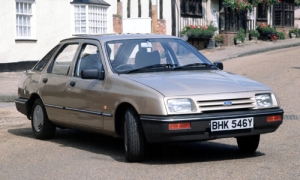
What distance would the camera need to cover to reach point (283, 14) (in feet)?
171

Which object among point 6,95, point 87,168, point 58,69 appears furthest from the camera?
point 6,95

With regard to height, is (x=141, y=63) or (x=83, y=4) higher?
(x=83, y=4)

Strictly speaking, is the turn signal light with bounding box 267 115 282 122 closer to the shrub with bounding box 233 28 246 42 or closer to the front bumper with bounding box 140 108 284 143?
the front bumper with bounding box 140 108 284 143

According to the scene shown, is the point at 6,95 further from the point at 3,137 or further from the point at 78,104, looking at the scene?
the point at 78,104

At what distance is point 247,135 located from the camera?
26.7ft

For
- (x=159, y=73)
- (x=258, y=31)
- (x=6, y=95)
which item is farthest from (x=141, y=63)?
(x=258, y=31)

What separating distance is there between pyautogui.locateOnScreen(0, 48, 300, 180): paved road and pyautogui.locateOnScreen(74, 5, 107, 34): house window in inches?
665

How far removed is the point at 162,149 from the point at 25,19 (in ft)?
57.5

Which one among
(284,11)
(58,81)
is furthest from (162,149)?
(284,11)

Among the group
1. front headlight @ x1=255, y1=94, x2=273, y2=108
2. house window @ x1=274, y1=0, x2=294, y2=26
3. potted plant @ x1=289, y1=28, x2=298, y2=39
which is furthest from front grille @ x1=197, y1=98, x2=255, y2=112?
house window @ x1=274, y1=0, x2=294, y2=26

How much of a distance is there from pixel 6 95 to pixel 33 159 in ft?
28.9

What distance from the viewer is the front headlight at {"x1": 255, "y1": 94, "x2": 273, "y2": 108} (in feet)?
27.1

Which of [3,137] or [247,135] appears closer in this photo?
[247,135]

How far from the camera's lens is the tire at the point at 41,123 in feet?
34.3
